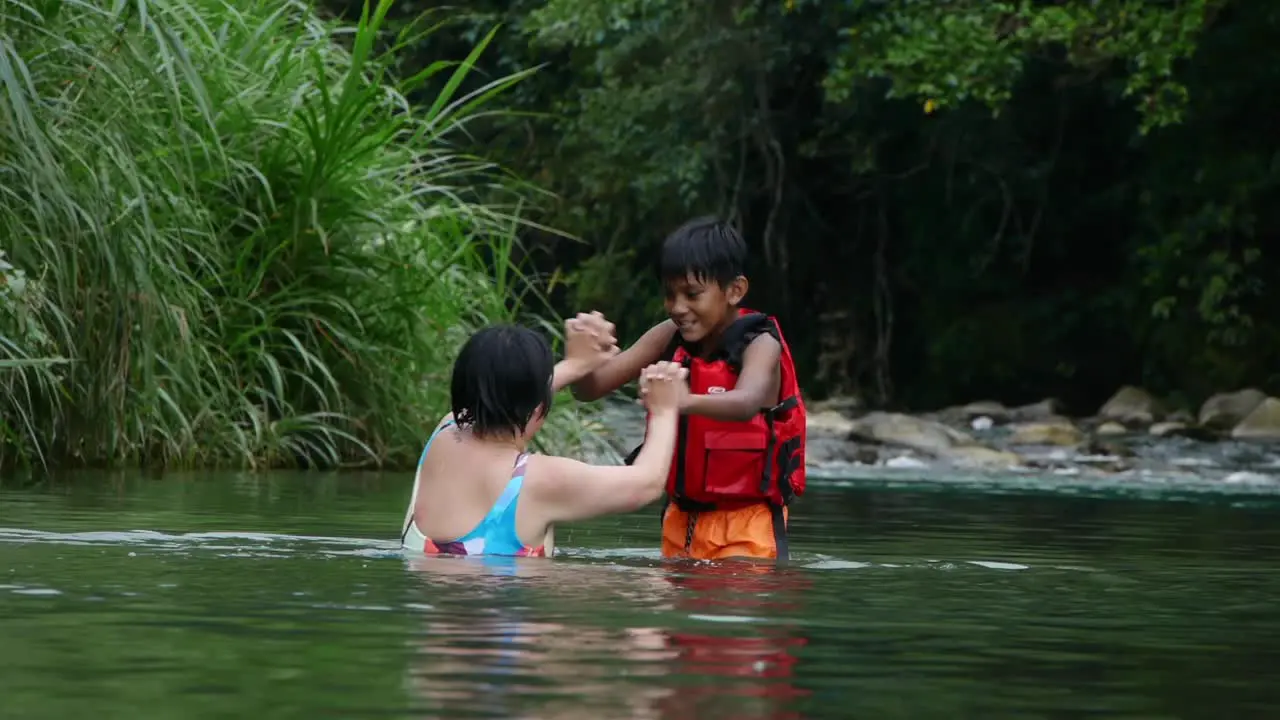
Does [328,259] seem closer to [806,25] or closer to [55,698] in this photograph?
[55,698]

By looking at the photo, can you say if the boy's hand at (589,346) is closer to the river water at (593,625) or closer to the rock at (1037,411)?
the river water at (593,625)

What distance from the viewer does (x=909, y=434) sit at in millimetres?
19312

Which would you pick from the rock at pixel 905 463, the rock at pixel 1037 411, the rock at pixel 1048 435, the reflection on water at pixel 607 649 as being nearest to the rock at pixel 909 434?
the rock at pixel 1048 435

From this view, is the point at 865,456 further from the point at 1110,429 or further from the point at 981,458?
the point at 1110,429

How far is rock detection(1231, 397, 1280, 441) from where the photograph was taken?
20.0m

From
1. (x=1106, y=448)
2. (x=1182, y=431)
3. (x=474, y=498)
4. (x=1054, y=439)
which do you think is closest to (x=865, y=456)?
(x=1106, y=448)

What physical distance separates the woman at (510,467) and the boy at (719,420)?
0.33 metres

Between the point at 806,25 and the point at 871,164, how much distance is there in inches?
62.8

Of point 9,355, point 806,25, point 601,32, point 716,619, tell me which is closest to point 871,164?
point 806,25

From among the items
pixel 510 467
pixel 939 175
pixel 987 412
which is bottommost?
pixel 510 467

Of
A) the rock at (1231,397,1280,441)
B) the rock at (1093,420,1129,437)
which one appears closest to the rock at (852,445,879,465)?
the rock at (1093,420,1129,437)

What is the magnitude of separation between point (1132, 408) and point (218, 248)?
48.8ft

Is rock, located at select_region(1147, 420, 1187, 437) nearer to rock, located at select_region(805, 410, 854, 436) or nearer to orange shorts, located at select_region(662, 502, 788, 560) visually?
rock, located at select_region(805, 410, 854, 436)

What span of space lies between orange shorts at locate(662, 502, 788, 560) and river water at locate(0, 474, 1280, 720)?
15cm
